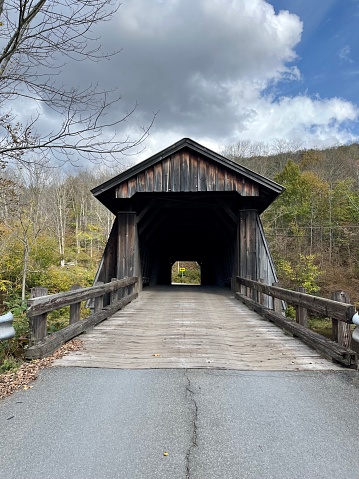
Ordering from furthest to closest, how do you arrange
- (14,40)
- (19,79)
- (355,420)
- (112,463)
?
(19,79) < (14,40) < (355,420) < (112,463)

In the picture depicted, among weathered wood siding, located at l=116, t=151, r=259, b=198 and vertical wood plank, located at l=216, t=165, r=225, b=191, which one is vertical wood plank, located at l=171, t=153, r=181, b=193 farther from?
vertical wood plank, located at l=216, t=165, r=225, b=191

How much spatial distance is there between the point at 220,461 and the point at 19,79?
4279 mm

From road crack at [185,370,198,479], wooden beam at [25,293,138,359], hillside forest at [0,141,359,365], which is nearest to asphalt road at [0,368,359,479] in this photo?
road crack at [185,370,198,479]

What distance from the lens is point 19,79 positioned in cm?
415

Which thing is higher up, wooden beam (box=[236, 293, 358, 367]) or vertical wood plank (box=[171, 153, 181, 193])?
vertical wood plank (box=[171, 153, 181, 193])

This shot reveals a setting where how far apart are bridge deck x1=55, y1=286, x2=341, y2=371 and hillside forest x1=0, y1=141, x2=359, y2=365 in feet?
8.89

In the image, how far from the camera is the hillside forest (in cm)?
1466

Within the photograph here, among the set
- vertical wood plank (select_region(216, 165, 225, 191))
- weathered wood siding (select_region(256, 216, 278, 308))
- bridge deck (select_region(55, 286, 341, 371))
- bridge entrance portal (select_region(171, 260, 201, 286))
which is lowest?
bridge entrance portal (select_region(171, 260, 201, 286))

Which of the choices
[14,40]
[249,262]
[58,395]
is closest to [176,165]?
[249,262]

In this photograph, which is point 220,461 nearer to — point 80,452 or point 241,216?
point 80,452

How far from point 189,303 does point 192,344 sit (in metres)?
4.25

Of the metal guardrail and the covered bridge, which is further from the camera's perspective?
the covered bridge

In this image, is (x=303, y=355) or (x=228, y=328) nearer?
Result: (x=303, y=355)

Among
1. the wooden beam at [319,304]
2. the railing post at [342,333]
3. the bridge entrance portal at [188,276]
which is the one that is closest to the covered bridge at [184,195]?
the wooden beam at [319,304]
